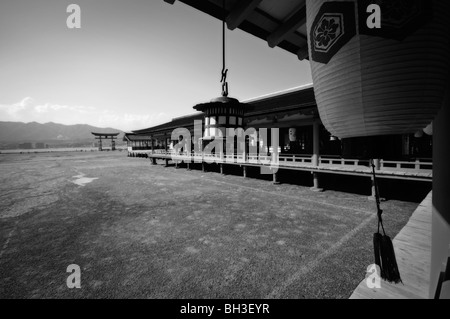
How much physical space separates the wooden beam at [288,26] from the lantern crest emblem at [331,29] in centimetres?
140

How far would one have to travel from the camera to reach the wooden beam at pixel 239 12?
1921 millimetres

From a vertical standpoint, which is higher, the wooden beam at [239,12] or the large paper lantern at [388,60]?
the wooden beam at [239,12]

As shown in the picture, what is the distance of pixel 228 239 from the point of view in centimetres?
603

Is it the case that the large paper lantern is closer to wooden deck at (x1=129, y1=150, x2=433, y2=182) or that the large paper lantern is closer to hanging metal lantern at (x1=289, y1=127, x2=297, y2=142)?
wooden deck at (x1=129, y1=150, x2=433, y2=182)

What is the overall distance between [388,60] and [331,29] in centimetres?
31

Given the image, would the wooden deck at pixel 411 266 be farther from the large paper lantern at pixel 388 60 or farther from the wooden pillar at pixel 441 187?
the large paper lantern at pixel 388 60

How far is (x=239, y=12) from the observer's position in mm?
2027

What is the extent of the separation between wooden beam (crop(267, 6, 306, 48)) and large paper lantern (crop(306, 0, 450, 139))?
1.39 m

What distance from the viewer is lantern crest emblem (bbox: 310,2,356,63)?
92 centimetres

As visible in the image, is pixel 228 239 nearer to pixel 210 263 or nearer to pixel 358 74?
pixel 210 263

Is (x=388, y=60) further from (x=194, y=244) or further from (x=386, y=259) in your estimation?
(x=194, y=244)

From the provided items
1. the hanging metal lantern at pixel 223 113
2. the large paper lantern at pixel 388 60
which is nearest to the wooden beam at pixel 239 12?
the hanging metal lantern at pixel 223 113

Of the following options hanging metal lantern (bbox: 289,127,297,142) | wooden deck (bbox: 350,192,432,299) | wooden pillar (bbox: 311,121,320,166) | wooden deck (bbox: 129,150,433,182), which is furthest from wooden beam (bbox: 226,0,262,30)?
hanging metal lantern (bbox: 289,127,297,142)
